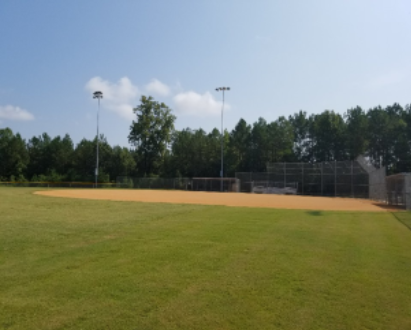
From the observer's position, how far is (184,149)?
82750 millimetres

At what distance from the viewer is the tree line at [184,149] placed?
250ft

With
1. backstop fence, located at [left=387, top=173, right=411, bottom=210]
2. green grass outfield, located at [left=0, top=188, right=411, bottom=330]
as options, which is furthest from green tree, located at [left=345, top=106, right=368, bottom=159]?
green grass outfield, located at [left=0, top=188, right=411, bottom=330]

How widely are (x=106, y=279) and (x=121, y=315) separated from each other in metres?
1.60

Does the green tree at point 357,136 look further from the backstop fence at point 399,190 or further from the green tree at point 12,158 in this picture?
the green tree at point 12,158

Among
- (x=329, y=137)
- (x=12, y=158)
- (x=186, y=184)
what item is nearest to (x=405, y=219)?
(x=186, y=184)

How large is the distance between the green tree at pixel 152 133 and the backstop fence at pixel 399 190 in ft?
190

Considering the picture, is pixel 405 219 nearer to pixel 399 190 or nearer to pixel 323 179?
pixel 399 190

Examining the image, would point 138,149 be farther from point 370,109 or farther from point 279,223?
point 279,223

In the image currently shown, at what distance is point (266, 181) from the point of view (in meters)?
58.2

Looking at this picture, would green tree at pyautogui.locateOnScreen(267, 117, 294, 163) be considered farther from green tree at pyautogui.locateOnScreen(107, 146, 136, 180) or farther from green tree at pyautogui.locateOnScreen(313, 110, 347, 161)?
green tree at pyautogui.locateOnScreen(107, 146, 136, 180)

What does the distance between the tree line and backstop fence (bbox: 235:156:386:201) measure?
18.7 m

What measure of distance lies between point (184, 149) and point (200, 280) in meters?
76.9

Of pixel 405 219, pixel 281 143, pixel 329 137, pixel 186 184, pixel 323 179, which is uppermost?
pixel 329 137

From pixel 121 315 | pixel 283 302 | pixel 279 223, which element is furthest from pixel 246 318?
pixel 279 223
